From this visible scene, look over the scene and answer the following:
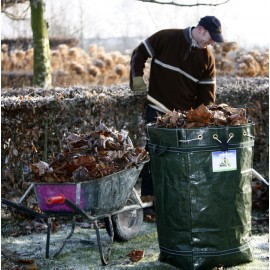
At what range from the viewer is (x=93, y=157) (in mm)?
5102

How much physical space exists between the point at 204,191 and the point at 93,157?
2.93 ft

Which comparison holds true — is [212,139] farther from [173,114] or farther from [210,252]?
[210,252]

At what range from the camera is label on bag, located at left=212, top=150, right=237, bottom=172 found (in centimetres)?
488

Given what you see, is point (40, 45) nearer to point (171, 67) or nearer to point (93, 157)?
point (171, 67)

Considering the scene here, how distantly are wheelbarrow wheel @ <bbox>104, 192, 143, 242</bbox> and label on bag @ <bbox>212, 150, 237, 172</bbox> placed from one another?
1067 mm

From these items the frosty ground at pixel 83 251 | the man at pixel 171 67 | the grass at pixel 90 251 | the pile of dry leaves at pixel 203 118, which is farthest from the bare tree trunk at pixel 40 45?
the pile of dry leaves at pixel 203 118

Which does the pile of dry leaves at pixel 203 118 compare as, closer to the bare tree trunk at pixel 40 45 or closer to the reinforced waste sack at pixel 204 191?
the reinforced waste sack at pixel 204 191

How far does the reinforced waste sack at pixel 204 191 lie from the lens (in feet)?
16.0

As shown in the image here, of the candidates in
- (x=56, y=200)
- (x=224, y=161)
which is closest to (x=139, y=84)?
(x=224, y=161)

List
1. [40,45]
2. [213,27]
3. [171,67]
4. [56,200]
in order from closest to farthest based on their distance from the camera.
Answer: [56,200], [213,27], [171,67], [40,45]

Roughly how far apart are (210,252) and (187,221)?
0.29 meters

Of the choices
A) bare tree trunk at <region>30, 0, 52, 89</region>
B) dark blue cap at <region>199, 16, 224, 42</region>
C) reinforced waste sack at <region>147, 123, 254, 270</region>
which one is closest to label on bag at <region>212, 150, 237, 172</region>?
reinforced waste sack at <region>147, 123, 254, 270</region>

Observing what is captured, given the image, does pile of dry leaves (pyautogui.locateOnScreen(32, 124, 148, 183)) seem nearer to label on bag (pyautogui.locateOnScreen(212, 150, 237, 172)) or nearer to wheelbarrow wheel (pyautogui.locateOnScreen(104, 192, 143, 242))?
wheelbarrow wheel (pyautogui.locateOnScreen(104, 192, 143, 242))

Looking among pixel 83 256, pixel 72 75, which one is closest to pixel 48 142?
pixel 83 256
